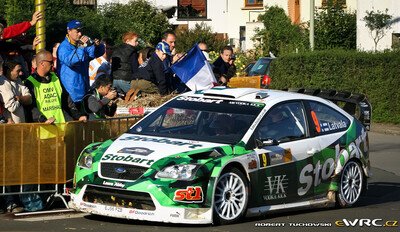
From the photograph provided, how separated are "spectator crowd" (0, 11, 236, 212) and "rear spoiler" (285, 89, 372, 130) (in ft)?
8.92

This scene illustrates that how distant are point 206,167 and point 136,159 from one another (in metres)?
0.74

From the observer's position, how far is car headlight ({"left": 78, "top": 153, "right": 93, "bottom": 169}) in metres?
11.9

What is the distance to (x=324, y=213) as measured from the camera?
43.7 feet

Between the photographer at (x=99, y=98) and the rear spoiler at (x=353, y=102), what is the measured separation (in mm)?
2755

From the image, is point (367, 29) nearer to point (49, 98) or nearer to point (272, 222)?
point (49, 98)

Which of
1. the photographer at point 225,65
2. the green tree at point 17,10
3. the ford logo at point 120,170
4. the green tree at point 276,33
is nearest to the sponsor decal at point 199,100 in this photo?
the ford logo at point 120,170

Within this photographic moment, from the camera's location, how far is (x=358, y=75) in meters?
26.5

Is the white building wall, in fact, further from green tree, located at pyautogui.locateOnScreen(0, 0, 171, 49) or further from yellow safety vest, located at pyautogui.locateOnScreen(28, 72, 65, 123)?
yellow safety vest, located at pyautogui.locateOnScreen(28, 72, 65, 123)

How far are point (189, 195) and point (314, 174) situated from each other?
2.38m

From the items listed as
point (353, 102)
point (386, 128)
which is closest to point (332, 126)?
point (353, 102)

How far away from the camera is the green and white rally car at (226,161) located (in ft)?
37.3

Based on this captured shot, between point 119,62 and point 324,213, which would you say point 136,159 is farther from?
point 119,62

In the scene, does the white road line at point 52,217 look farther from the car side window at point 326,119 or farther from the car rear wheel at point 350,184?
→ the car rear wheel at point 350,184

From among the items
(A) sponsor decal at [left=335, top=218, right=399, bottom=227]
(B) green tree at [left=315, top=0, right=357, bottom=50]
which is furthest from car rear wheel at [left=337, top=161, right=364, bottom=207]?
(B) green tree at [left=315, top=0, right=357, bottom=50]
